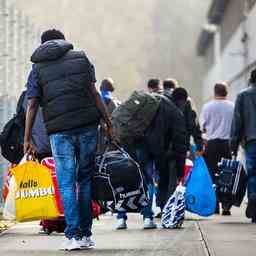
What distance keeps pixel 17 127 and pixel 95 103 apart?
188cm

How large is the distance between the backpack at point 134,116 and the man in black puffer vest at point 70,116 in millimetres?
2525

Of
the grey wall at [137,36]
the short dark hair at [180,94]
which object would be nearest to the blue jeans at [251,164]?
the short dark hair at [180,94]

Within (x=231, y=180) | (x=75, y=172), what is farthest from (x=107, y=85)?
(x=75, y=172)

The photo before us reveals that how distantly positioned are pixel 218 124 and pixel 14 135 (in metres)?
4.96

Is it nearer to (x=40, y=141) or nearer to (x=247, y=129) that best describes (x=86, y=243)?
(x=40, y=141)

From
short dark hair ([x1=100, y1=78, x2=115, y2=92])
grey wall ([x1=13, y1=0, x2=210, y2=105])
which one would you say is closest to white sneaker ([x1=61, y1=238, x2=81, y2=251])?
short dark hair ([x1=100, y1=78, x2=115, y2=92])

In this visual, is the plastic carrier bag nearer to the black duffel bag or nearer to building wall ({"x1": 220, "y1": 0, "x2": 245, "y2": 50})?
the black duffel bag

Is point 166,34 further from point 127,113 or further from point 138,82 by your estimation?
point 127,113

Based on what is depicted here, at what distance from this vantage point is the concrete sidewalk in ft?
34.3

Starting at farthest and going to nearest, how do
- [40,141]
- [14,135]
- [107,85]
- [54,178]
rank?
[107,85], [14,135], [40,141], [54,178]

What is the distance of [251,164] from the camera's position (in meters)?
14.8

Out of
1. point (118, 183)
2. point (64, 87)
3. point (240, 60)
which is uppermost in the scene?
point (64, 87)

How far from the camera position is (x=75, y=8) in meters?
108

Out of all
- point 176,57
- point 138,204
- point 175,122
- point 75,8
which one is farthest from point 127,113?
point 176,57
